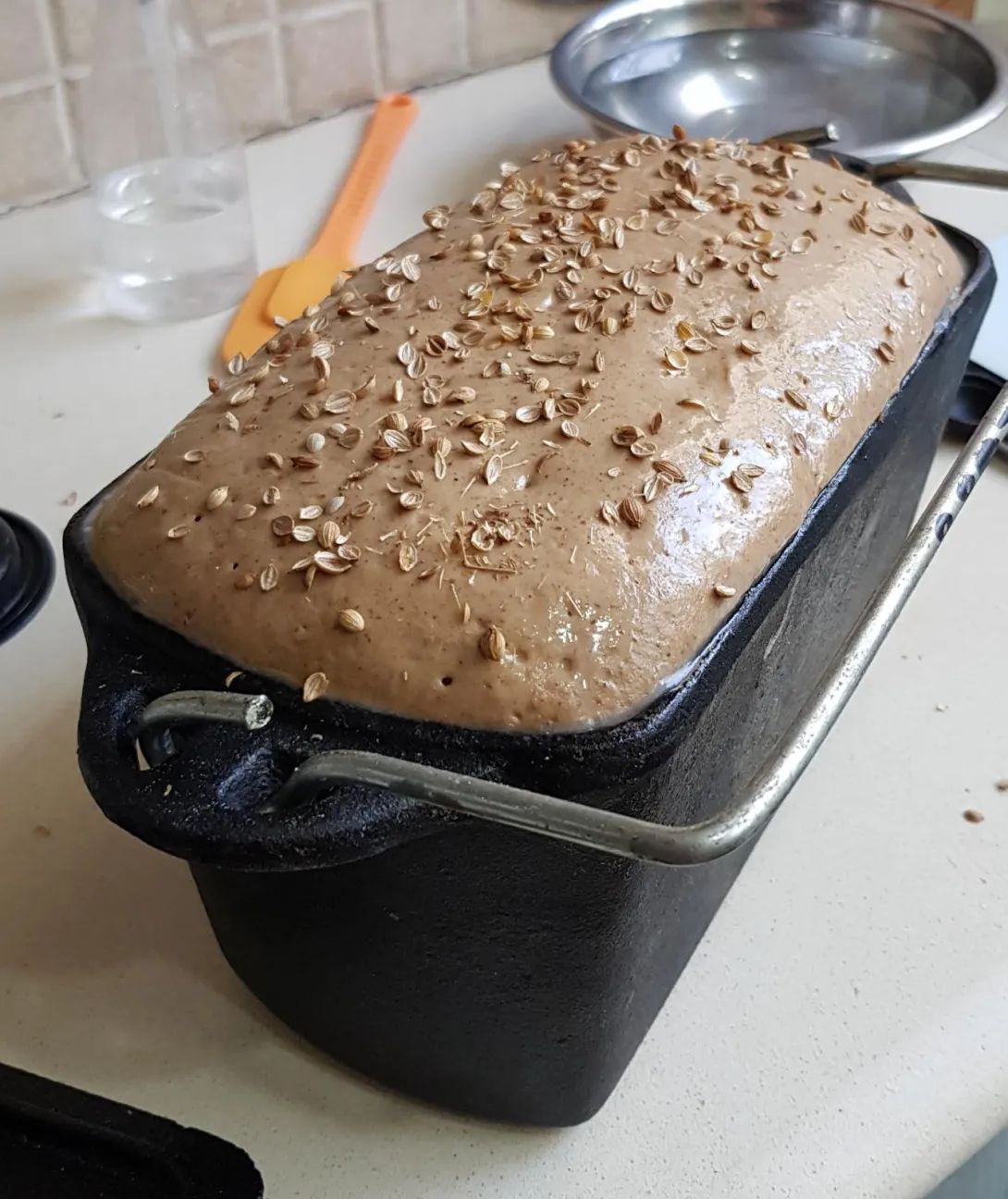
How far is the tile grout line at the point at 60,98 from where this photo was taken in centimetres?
93

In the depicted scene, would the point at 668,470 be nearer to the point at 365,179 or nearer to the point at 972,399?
the point at 972,399

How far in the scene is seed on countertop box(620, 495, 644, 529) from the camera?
426 mm

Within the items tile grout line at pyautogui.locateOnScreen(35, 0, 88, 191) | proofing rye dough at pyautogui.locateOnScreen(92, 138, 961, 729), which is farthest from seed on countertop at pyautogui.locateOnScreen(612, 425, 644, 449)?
tile grout line at pyautogui.locateOnScreen(35, 0, 88, 191)

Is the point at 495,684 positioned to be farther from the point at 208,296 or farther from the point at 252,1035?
the point at 208,296

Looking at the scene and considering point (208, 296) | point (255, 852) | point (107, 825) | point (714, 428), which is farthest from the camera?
point (208, 296)

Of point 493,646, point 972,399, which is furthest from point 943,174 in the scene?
point 493,646

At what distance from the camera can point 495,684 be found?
38 centimetres

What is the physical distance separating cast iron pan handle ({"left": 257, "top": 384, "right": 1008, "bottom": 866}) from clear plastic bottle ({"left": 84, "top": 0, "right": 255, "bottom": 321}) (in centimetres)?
66

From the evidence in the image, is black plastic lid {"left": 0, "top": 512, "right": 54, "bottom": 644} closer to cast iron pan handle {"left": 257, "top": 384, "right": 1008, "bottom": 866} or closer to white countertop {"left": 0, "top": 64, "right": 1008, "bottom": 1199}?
white countertop {"left": 0, "top": 64, "right": 1008, "bottom": 1199}

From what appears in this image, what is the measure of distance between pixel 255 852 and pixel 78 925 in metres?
0.25

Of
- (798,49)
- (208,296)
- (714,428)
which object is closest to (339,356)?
(714,428)

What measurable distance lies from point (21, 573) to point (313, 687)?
408mm

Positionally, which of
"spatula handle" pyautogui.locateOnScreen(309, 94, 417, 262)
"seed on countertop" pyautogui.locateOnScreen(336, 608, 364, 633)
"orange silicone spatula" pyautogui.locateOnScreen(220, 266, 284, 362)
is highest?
"seed on countertop" pyautogui.locateOnScreen(336, 608, 364, 633)

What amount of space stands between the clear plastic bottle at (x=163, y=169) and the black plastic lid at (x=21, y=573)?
0.25 meters
